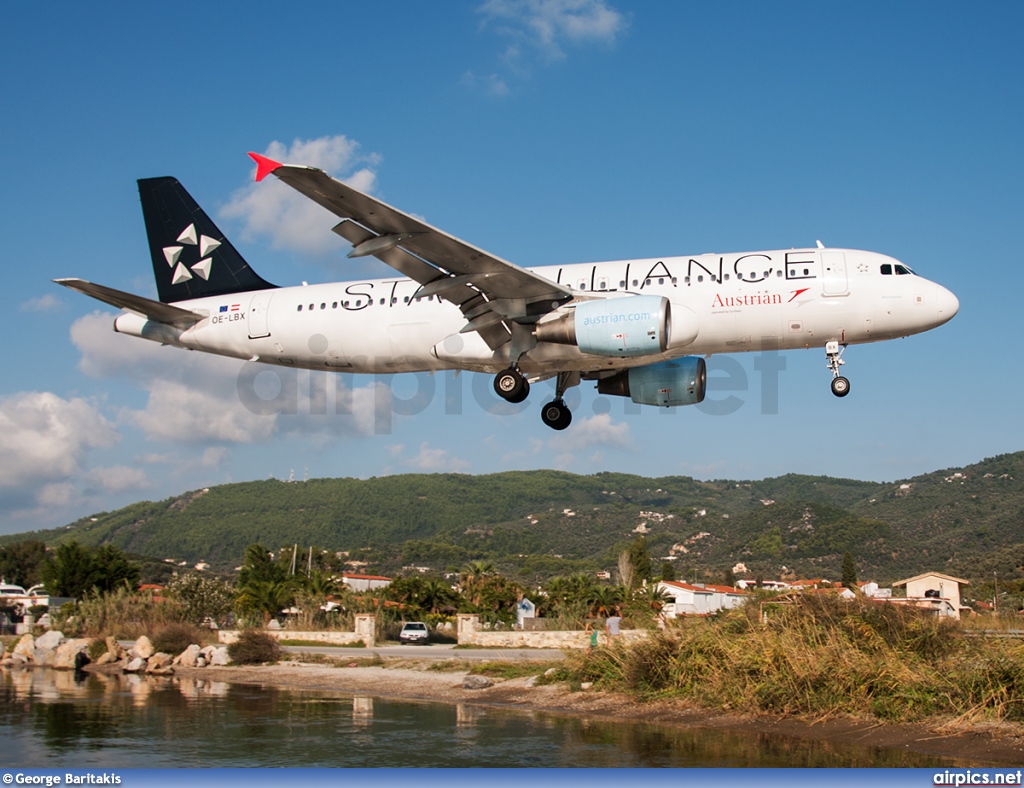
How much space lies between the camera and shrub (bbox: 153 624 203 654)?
40.5 metres

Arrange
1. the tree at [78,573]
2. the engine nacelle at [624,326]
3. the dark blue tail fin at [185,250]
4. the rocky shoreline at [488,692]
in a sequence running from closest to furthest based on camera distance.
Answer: the rocky shoreline at [488,692] → the engine nacelle at [624,326] → the dark blue tail fin at [185,250] → the tree at [78,573]

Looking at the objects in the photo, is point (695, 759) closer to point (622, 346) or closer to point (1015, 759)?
point (1015, 759)

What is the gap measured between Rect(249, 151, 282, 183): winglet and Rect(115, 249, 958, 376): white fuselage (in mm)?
6004

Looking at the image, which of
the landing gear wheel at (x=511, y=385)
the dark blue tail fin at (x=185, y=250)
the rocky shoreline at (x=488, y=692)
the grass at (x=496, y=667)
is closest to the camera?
the rocky shoreline at (x=488, y=692)

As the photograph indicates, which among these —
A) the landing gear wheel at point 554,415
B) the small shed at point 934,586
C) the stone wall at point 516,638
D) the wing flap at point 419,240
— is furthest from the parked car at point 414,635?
the small shed at point 934,586

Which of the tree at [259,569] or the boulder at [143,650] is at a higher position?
the tree at [259,569]

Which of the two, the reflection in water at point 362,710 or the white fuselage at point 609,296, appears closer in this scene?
the reflection in water at point 362,710

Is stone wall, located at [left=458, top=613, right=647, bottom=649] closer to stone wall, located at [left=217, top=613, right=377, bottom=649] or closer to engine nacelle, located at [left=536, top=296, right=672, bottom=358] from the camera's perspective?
stone wall, located at [left=217, top=613, right=377, bottom=649]

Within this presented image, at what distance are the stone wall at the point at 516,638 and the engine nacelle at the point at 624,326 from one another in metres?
13.6

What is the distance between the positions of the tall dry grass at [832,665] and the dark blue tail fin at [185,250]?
645 inches

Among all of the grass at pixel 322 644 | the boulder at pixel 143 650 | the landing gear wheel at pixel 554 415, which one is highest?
the landing gear wheel at pixel 554 415

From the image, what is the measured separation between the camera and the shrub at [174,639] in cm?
4050

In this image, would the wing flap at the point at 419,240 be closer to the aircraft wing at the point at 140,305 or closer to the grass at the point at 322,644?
the aircraft wing at the point at 140,305

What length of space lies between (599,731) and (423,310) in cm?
1185
